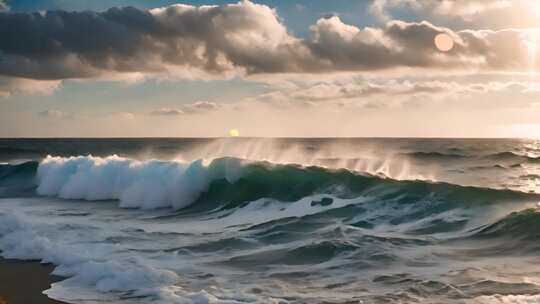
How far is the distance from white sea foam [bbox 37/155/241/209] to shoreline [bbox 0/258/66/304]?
1143 cm

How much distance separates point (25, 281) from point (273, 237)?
642 centimetres

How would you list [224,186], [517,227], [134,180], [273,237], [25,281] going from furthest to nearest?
[134,180]
[224,186]
[273,237]
[517,227]
[25,281]

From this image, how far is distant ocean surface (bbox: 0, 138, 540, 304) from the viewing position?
9.71 metres

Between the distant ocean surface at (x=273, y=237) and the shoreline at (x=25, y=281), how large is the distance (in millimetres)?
276

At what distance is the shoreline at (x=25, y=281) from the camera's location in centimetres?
941

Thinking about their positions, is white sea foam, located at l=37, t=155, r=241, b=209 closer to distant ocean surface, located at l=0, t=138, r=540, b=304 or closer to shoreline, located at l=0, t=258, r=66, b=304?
distant ocean surface, located at l=0, t=138, r=540, b=304

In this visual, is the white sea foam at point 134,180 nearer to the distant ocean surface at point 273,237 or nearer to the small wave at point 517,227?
the distant ocean surface at point 273,237

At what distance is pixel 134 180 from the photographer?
28141mm

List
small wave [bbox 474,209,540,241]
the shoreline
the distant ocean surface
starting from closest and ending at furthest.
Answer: the shoreline → the distant ocean surface → small wave [bbox 474,209,540,241]

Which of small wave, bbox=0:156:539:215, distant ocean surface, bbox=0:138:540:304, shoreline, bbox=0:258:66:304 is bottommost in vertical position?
shoreline, bbox=0:258:66:304

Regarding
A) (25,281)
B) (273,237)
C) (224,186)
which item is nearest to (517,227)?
(273,237)

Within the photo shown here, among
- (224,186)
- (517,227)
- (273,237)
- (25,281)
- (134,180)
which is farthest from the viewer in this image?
(134,180)

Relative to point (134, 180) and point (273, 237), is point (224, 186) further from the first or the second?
point (273, 237)

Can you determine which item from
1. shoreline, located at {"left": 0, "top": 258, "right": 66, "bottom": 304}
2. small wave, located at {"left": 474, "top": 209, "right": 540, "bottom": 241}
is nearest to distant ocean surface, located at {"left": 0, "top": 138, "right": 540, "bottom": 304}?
small wave, located at {"left": 474, "top": 209, "right": 540, "bottom": 241}
